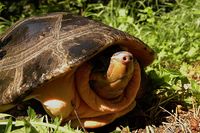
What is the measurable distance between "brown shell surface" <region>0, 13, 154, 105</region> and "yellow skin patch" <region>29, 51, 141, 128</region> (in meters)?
0.09

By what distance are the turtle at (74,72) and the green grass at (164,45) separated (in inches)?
5.5

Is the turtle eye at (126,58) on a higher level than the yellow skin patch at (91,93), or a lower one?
higher

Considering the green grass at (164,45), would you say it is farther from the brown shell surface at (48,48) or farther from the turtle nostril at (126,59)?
the turtle nostril at (126,59)

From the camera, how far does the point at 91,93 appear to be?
2578mm

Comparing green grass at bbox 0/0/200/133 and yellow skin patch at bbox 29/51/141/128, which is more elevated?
yellow skin patch at bbox 29/51/141/128

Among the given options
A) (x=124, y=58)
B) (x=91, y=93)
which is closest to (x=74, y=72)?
(x=91, y=93)

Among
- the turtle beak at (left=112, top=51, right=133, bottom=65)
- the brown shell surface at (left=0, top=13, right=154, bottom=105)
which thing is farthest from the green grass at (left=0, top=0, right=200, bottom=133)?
the turtle beak at (left=112, top=51, right=133, bottom=65)

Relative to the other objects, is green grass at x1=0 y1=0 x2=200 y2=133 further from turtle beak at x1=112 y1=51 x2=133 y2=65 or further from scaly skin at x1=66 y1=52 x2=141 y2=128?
turtle beak at x1=112 y1=51 x2=133 y2=65

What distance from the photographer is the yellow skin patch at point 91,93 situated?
2502mm

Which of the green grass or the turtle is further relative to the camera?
the green grass

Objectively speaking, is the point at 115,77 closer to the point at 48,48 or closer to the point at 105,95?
the point at 105,95

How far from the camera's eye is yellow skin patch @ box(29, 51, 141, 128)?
98.5 inches

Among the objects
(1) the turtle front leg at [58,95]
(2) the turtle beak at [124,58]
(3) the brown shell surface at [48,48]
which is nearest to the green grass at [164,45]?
(1) the turtle front leg at [58,95]

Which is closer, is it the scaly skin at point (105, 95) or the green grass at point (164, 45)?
the scaly skin at point (105, 95)
